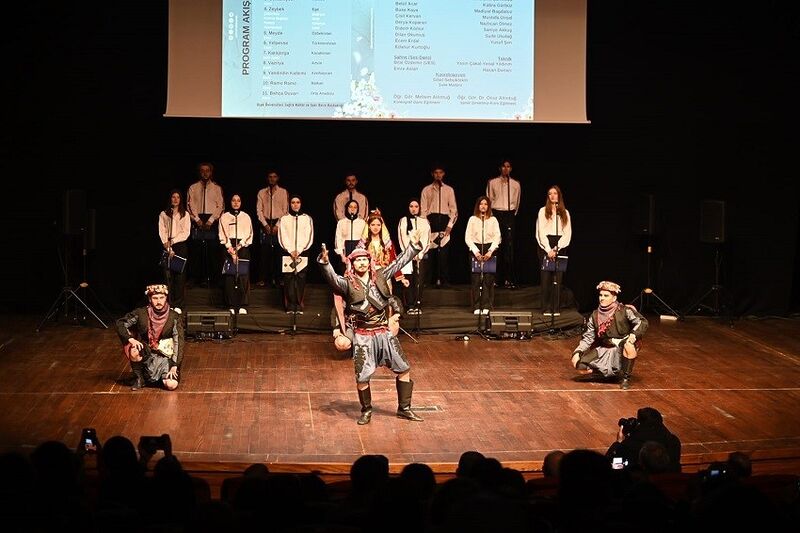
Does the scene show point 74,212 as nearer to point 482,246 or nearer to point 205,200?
point 205,200

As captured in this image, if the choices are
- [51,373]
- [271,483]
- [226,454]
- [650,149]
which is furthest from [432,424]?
[650,149]

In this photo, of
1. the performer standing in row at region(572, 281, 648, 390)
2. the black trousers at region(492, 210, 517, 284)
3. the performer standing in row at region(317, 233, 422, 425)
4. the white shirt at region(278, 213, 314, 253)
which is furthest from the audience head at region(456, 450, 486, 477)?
the black trousers at region(492, 210, 517, 284)

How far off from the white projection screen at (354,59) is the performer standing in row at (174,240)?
1032 mm

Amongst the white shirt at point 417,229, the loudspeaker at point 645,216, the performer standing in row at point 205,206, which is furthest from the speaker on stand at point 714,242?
the performer standing in row at point 205,206

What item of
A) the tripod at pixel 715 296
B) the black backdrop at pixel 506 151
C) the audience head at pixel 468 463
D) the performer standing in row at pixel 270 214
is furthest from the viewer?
the tripod at pixel 715 296

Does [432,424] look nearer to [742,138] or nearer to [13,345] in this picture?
[13,345]

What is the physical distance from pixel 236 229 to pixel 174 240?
0.67 m

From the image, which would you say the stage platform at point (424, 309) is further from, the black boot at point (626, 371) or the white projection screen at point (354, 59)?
the black boot at point (626, 371)

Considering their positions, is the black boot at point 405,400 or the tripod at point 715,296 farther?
the tripod at point 715,296

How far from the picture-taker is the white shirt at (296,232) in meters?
12.6

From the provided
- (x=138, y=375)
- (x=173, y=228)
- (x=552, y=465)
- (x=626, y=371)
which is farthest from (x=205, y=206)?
(x=552, y=465)

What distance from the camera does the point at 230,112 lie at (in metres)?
12.4

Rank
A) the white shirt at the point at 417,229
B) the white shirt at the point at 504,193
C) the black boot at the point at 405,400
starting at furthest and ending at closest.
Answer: the white shirt at the point at 504,193 → the white shirt at the point at 417,229 → the black boot at the point at 405,400

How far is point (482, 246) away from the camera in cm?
1280
